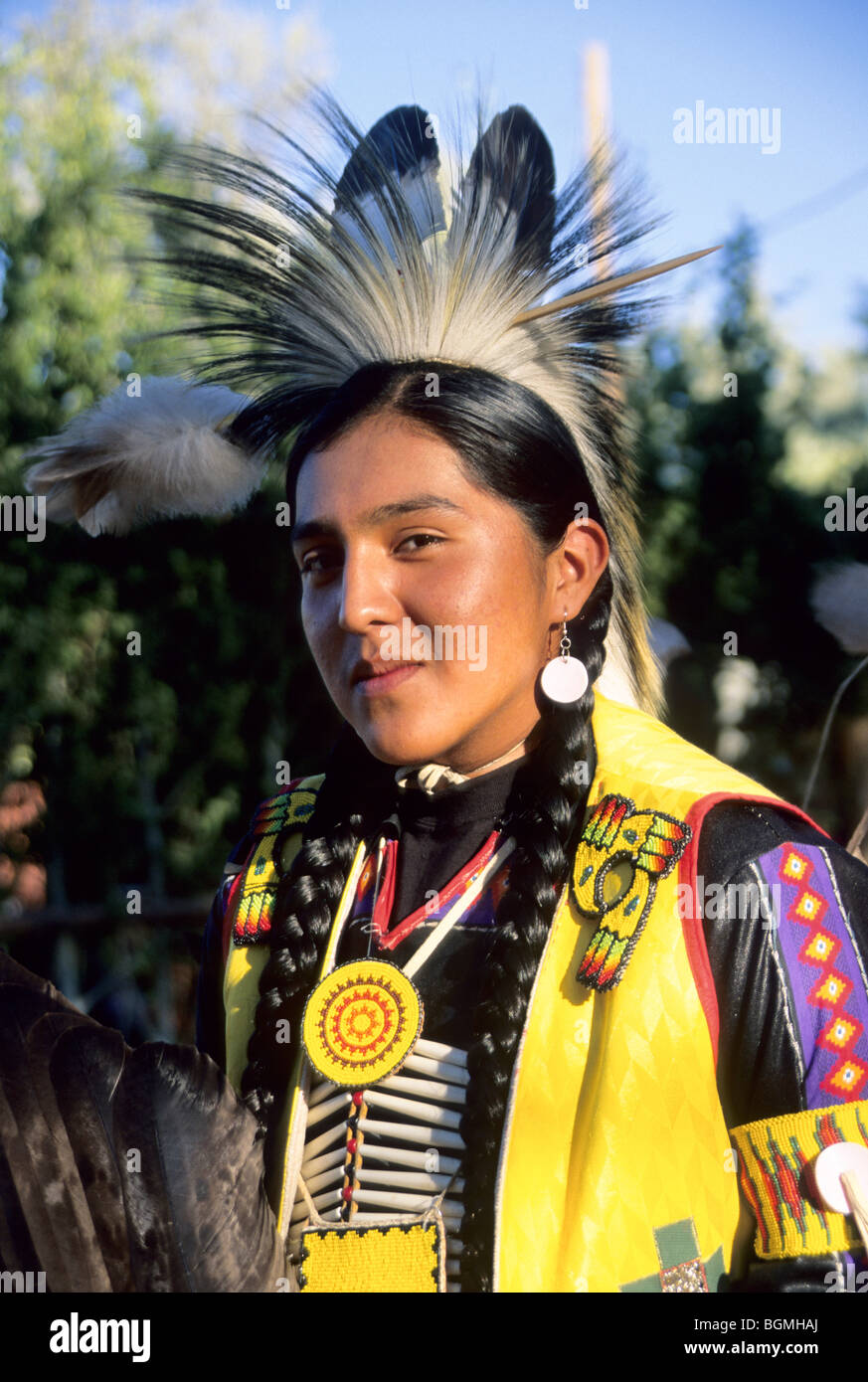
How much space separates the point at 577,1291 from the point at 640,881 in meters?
0.54

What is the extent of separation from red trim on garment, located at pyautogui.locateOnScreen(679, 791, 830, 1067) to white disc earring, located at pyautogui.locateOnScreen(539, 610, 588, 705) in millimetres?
289

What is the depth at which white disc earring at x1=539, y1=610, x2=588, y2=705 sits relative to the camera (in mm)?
1826

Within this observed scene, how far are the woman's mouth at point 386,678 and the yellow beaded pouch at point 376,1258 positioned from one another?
76 cm

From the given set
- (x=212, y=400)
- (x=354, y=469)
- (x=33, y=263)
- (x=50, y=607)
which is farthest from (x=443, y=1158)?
(x=33, y=263)

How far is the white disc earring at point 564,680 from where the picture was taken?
1826mm

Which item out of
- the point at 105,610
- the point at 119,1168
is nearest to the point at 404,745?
the point at 119,1168

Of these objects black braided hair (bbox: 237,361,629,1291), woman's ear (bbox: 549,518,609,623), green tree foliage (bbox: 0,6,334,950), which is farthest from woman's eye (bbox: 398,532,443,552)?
green tree foliage (bbox: 0,6,334,950)

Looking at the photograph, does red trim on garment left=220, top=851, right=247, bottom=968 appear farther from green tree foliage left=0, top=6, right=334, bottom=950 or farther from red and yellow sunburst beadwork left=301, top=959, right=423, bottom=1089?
green tree foliage left=0, top=6, right=334, bottom=950

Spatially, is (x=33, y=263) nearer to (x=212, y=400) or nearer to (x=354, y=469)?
(x=212, y=400)

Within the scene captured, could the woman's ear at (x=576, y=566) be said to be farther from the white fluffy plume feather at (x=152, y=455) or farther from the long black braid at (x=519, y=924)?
the white fluffy plume feather at (x=152, y=455)

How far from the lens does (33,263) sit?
510 centimetres

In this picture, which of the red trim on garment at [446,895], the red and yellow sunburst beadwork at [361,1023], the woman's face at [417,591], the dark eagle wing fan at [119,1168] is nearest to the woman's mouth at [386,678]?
the woman's face at [417,591]

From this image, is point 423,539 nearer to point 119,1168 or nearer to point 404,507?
point 404,507

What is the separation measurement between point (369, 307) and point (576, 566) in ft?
1.89
